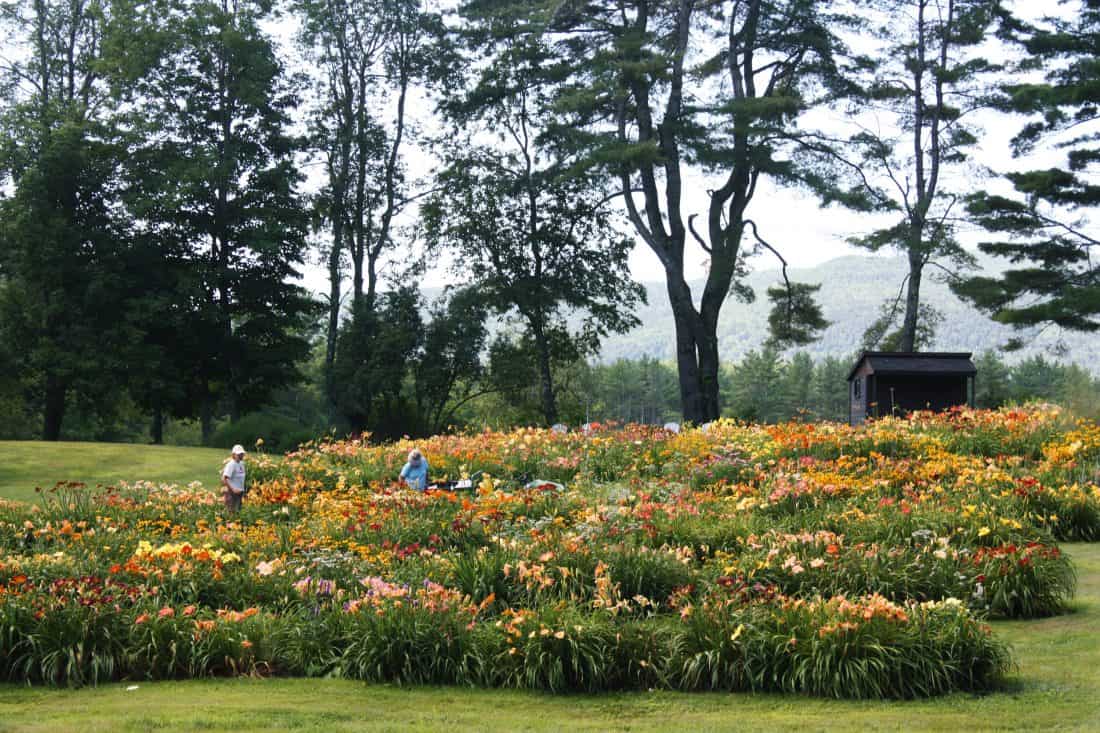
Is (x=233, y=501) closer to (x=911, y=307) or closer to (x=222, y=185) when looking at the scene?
(x=222, y=185)

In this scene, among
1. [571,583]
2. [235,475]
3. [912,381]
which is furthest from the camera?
[912,381]

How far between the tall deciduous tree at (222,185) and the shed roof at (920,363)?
15.7 m

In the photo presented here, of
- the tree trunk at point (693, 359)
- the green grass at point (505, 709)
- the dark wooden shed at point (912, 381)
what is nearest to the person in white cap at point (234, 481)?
the green grass at point (505, 709)

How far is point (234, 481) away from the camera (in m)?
10.8

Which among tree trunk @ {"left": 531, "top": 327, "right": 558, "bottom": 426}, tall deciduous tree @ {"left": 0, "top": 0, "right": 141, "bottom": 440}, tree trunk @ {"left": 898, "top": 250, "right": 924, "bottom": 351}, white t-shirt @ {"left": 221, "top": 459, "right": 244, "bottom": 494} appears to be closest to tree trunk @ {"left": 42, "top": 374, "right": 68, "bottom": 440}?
tall deciduous tree @ {"left": 0, "top": 0, "right": 141, "bottom": 440}

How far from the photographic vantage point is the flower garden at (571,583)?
18.5 feet

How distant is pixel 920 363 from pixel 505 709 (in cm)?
1875

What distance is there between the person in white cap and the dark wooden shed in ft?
49.0

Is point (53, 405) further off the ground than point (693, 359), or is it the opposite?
point (693, 359)

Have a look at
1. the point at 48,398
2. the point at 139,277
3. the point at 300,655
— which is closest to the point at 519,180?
the point at 139,277

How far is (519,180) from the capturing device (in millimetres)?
29000

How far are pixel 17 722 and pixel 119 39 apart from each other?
2639 centimetres

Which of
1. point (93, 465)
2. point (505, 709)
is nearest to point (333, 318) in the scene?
point (93, 465)

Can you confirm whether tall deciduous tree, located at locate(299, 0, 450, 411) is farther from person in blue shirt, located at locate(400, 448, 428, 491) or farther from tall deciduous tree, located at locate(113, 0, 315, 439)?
person in blue shirt, located at locate(400, 448, 428, 491)
